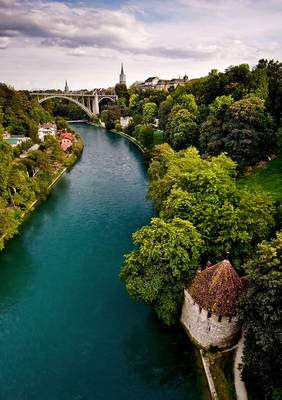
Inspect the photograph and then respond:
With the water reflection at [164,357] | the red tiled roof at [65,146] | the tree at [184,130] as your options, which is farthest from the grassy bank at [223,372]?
the red tiled roof at [65,146]

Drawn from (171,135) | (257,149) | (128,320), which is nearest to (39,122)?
(171,135)

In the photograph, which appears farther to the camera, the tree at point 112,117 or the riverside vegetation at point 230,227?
the tree at point 112,117

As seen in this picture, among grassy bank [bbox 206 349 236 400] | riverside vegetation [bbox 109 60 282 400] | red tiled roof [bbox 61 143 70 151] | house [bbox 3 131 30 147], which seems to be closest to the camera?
riverside vegetation [bbox 109 60 282 400]

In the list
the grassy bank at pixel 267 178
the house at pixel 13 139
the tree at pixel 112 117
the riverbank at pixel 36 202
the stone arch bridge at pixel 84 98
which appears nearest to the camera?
the grassy bank at pixel 267 178

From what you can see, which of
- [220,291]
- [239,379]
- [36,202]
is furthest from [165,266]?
[36,202]

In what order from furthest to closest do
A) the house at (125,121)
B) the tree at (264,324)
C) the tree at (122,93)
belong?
the tree at (122,93) < the house at (125,121) < the tree at (264,324)

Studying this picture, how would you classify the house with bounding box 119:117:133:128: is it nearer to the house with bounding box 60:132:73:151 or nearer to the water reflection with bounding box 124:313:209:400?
the house with bounding box 60:132:73:151

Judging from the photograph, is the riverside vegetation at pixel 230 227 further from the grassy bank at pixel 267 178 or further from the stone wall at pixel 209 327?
the stone wall at pixel 209 327

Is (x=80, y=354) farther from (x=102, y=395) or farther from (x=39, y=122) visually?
(x=39, y=122)

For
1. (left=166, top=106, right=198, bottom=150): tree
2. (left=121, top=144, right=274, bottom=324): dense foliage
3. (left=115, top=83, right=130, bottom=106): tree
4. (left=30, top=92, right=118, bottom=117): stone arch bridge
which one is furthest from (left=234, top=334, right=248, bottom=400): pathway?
(left=115, top=83, right=130, bottom=106): tree
